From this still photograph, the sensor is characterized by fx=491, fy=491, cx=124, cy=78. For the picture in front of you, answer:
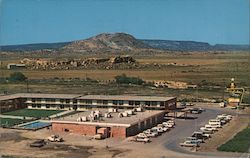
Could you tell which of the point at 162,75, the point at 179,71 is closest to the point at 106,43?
the point at 162,75

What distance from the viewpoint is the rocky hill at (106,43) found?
6514mm

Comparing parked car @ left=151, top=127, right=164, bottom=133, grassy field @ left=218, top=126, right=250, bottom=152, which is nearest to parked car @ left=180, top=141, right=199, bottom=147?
grassy field @ left=218, top=126, right=250, bottom=152

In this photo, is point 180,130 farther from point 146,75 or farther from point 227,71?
point 146,75

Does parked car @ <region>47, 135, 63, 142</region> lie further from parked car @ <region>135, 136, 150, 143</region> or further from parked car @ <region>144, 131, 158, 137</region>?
parked car @ <region>144, 131, 158, 137</region>

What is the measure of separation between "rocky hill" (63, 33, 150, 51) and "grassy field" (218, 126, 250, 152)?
2210mm

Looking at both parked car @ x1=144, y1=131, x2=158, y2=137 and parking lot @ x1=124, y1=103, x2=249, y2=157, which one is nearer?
parking lot @ x1=124, y1=103, x2=249, y2=157

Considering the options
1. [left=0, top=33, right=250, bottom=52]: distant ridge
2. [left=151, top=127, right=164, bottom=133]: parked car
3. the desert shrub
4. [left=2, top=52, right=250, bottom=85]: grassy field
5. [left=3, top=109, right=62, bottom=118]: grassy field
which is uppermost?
[left=0, top=33, right=250, bottom=52]: distant ridge

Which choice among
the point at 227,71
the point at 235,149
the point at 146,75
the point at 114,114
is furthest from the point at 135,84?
the point at 235,149

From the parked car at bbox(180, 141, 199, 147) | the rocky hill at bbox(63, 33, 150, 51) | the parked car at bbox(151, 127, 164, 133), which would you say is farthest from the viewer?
the rocky hill at bbox(63, 33, 150, 51)

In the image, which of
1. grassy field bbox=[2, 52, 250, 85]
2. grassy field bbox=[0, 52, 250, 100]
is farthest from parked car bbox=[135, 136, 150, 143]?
grassy field bbox=[2, 52, 250, 85]

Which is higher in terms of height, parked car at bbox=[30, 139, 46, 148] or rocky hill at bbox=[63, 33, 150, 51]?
rocky hill at bbox=[63, 33, 150, 51]

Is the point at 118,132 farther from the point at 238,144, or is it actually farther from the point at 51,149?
the point at 238,144

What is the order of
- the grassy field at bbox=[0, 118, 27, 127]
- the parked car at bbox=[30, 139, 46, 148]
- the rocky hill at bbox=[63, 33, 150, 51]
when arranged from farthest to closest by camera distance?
the rocky hill at bbox=[63, 33, 150, 51] → the grassy field at bbox=[0, 118, 27, 127] → the parked car at bbox=[30, 139, 46, 148]

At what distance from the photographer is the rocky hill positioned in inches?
256
